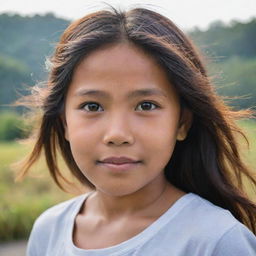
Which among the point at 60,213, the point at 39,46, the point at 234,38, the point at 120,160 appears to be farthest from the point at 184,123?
the point at 234,38

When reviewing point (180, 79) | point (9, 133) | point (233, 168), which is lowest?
point (9, 133)

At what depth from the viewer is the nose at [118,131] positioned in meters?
1.88

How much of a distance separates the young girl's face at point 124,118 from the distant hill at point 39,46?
1257 mm

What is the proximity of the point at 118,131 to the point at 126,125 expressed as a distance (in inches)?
1.8

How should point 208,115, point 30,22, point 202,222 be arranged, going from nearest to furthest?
1. point 202,222
2. point 208,115
3. point 30,22

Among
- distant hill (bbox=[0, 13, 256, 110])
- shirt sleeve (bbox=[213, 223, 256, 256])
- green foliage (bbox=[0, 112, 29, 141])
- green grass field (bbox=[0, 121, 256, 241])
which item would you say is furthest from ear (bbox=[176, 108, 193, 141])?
green foliage (bbox=[0, 112, 29, 141])

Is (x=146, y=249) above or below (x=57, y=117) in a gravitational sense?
below

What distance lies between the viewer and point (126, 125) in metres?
1.91

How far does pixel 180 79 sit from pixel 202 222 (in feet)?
1.67

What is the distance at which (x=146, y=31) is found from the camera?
2.04 meters

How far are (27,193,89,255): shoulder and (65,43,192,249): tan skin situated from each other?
9.6 inches

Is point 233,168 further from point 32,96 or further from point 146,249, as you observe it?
point 32,96

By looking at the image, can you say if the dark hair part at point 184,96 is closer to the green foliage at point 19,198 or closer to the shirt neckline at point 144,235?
the shirt neckline at point 144,235

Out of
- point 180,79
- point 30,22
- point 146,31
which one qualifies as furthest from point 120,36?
point 30,22
